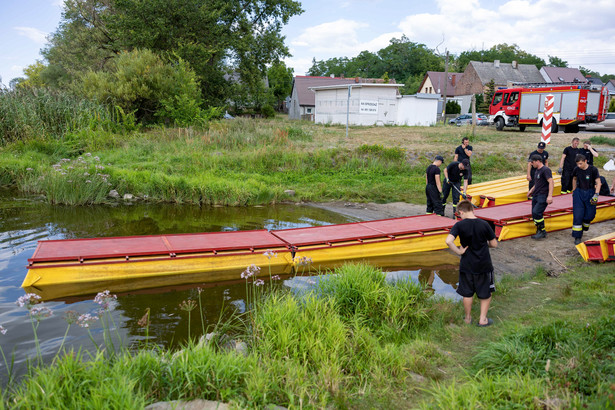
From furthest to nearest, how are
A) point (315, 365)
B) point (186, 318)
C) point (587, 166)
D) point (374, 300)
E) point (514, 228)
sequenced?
point (514, 228)
point (587, 166)
point (186, 318)
point (374, 300)
point (315, 365)

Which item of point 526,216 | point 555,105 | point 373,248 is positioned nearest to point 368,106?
point 555,105

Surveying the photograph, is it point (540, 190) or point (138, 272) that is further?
point (540, 190)

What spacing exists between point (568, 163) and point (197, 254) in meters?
9.76

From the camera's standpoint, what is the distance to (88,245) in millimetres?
8070

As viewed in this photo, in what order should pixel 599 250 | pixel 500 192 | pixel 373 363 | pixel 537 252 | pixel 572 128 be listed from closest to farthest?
pixel 373 363 < pixel 599 250 < pixel 537 252 < pixel 500 192 < pixel 572 128

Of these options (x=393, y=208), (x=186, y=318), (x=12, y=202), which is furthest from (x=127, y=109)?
(x=186, y=318)

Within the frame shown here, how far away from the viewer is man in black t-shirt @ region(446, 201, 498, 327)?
554 cm

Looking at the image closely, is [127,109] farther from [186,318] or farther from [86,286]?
[186,318]

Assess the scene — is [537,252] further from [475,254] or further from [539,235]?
[475,254]

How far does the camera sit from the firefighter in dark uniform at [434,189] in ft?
34.8

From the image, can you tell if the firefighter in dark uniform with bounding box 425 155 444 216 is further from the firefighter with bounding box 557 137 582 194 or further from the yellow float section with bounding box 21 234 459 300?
the firefighter with bounding box 557 137 582 194

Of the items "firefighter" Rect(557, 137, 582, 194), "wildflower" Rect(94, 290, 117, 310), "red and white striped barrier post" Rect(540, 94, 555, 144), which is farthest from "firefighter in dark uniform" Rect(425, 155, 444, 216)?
"wildflower" Rect(94, 290, 117, 310)

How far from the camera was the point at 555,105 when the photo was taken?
25.4 meters

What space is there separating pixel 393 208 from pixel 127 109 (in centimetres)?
1630
